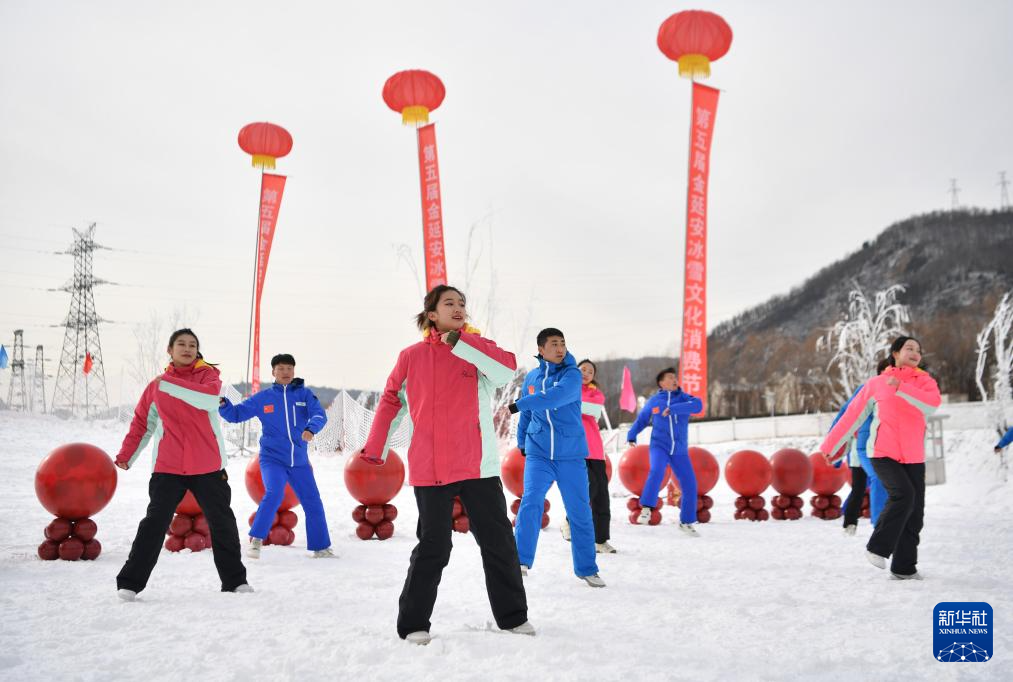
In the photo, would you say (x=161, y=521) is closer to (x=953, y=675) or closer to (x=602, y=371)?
(x=953, y=675)

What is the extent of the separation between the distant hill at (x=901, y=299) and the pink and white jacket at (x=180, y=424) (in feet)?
160

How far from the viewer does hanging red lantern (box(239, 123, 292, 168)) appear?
1920cm

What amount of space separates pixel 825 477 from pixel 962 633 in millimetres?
6769

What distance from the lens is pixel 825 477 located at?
9875 millimetres

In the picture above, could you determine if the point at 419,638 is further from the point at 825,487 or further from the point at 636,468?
the point at 825,487

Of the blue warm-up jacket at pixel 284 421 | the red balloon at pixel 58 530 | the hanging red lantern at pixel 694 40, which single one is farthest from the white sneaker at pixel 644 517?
the hanging red lantern at pixel 694 40

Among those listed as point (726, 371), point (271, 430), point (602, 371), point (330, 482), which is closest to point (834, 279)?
point (726, 371)

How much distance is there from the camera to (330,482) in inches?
607

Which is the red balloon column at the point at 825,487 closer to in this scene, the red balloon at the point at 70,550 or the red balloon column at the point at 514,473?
the red balloon column at the point at 514,473

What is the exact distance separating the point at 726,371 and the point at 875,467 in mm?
83295

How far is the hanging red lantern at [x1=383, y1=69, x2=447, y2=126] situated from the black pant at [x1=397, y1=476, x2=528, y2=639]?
1315cm

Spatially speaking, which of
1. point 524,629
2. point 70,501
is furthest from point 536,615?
point 70,501

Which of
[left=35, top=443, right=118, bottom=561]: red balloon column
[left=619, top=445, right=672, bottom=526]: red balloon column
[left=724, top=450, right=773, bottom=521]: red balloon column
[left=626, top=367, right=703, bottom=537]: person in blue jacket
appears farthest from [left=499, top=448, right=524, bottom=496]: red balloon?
[left=35, top=443, right=118, bottom=561]: red balloon column

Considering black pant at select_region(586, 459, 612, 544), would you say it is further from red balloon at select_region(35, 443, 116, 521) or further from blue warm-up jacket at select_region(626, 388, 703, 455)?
red balloon at select_region(35, 443, 116, 521)
